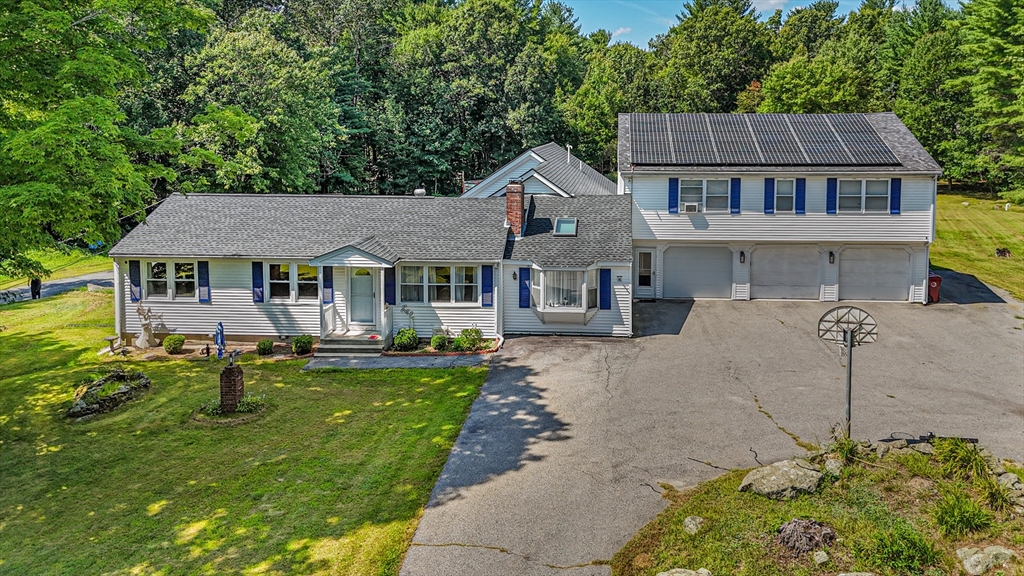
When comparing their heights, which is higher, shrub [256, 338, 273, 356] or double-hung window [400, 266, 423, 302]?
double-hung window [400, 266, 423, 302]

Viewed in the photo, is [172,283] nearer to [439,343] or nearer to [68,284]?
[439,343]

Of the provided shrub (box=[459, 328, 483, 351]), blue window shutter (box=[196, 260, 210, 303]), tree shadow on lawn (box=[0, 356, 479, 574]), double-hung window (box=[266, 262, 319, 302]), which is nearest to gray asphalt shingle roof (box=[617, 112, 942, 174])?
shrub (box=[459, 328, 483, 351])

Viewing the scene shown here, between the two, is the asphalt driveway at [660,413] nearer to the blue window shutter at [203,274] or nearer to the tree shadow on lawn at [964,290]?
the tree shadow on lawn at [964,290]

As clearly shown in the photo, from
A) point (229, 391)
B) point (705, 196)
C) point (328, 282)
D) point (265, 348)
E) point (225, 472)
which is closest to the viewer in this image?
point (225, 472)

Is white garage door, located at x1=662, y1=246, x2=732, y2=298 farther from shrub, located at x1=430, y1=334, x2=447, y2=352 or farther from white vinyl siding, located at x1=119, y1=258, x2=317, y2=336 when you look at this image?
white vinyl siding, located at x1=119, y1=258, x2=317, y2=336

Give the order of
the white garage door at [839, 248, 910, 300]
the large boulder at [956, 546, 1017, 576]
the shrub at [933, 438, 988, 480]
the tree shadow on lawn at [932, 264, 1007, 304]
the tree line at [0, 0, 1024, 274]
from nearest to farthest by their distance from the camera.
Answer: the large boulder at [956, 546, 1017, 576], the shrub at [933, 438, 988, 480], the tree line at [0, 0, 1024, 274], the tree shadow on lawn at [932, 264, 1007, 304], the white garage door at [839, 248, 910, 300]

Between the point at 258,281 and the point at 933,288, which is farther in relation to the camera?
the point at 933,288

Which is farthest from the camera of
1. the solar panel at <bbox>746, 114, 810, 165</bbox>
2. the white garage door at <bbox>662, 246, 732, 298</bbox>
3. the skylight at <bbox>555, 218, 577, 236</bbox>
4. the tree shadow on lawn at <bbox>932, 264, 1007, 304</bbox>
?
the white garage door at <bbox>662, 246, 732, 298</bbox>

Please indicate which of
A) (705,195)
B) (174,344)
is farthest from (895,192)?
(174,344)
